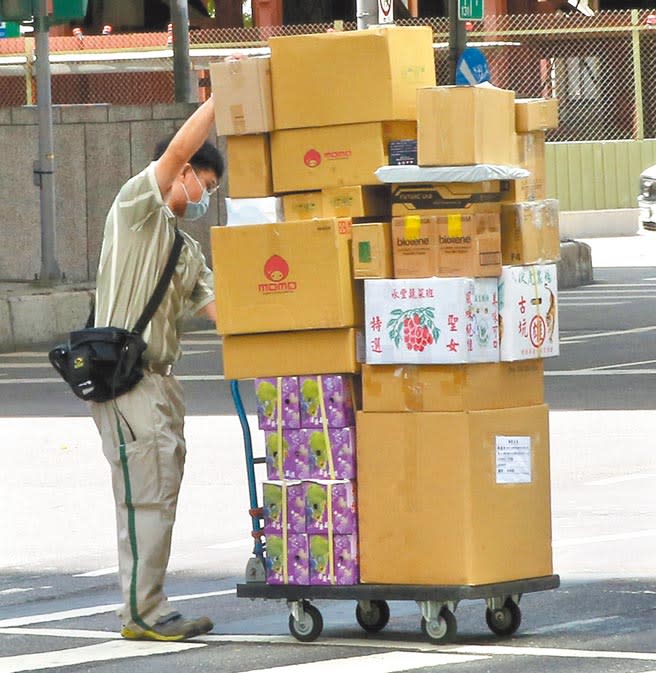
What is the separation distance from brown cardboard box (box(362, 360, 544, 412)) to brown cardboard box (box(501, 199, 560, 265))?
1.28ft

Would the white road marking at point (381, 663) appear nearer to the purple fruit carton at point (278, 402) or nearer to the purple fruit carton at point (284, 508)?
the purple fruit carton at point (284, 508)

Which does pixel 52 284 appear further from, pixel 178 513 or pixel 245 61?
pixel 245 61

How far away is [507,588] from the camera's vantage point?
798cm

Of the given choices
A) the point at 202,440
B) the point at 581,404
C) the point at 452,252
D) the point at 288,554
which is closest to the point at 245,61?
the point at 452,252

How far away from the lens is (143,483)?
8195mm

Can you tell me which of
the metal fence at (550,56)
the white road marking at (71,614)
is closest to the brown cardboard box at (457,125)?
the white road marking at (71,614)

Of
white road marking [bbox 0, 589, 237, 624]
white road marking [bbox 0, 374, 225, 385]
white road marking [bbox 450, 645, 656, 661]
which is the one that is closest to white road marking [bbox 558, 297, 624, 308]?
white road marking [bbox 0, 374, 225, 385]

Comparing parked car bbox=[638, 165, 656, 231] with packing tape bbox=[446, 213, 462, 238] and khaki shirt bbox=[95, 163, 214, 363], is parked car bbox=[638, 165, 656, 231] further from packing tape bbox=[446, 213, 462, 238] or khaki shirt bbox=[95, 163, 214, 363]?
packing tape bbox=[446, 213, 462, 238]

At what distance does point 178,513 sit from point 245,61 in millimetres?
4048

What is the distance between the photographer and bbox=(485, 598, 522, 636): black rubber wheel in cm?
809

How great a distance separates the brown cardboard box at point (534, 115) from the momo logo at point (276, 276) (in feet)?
3.26

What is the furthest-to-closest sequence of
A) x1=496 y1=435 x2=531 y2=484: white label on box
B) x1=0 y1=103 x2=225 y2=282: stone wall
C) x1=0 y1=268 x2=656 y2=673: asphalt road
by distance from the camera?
x1=0 y1=103 x2=225 y2=282: stone wall < x1=496 y1=435 x2=531 y2=484: white label on box < x1=0 y1=268 x2=656 y2=673: asphalt road

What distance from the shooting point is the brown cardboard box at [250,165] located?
27.0 ft

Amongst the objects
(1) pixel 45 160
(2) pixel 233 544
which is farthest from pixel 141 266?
(1) pixel 45 160
